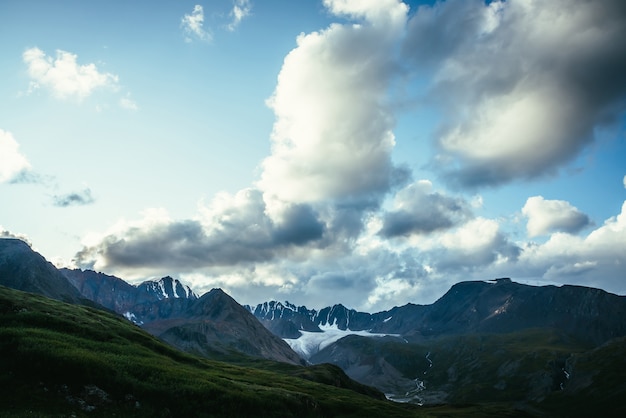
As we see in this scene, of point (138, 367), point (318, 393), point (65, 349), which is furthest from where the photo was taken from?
point (318, 393)

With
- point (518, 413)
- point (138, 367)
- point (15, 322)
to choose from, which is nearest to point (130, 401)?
point (138, 367)

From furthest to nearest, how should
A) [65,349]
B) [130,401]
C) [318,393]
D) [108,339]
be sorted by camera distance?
→ [318,393]
[108,339]
[65,349]
[130,401]

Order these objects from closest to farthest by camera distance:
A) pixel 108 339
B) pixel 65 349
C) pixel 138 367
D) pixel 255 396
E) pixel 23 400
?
pixel 23 400, pixel 65 349, pixel 138 367, pixel 255 396, pixel 108 339

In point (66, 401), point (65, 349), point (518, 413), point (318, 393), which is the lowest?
point (518, 413)

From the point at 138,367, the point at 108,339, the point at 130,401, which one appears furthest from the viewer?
the point at 108,339

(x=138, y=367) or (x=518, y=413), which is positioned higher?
(x=138, y=367)

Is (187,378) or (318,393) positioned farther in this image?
(318,393)

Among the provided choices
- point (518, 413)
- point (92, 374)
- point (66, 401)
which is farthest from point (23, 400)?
point (518, 413)

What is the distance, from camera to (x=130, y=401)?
160 ft

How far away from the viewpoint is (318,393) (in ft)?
305

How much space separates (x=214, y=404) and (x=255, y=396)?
8.99m

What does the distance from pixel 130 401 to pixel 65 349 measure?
1232 centimetres

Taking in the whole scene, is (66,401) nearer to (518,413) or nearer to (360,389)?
(360,389)

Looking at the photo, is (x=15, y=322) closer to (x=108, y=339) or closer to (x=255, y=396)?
(x=108, y=339)
